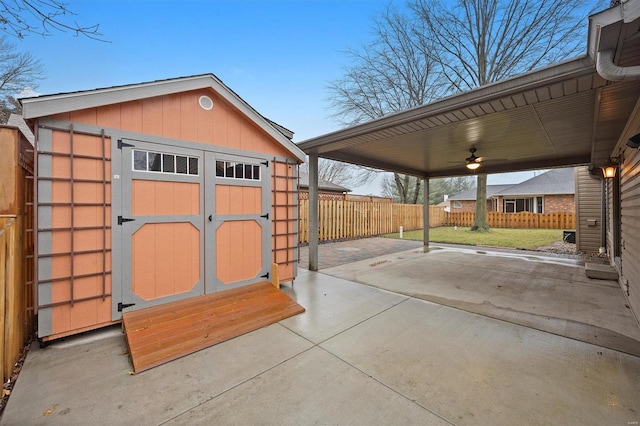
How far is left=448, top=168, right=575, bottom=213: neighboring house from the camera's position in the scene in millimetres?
18016

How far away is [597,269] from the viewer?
512 centimetres

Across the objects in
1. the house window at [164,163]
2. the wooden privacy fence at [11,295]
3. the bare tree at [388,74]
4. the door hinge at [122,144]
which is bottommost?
the wooden privacy fence at [11,295]

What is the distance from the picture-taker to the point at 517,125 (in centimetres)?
435

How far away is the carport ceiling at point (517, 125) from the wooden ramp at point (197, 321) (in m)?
3.27

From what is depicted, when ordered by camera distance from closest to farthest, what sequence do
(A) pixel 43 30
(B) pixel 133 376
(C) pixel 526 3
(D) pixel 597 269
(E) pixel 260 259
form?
(B) pixel 133 376 < (A) pixel 43 30 < (E) pixel 260 259 < (D) pixel 597 269 < (C) pixel 526 3

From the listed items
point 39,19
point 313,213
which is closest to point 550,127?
point 313,213

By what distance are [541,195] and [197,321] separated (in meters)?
24.1

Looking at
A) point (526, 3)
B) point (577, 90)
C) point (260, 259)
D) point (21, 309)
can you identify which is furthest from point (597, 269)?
point (526, 3)

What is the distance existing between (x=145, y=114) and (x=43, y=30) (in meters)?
1.04

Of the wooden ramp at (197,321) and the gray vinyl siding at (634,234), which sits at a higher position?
the gray vinyl siding at (634,234)

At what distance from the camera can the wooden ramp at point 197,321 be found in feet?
8.16

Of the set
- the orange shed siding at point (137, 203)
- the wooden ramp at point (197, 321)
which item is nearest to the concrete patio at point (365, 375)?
the wooden ramp at point (197, 321)

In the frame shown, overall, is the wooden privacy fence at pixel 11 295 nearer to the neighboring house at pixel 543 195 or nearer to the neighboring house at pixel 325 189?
the neighboring house at pixel 325 189

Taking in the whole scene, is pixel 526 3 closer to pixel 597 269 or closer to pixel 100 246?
pixel 597 269
